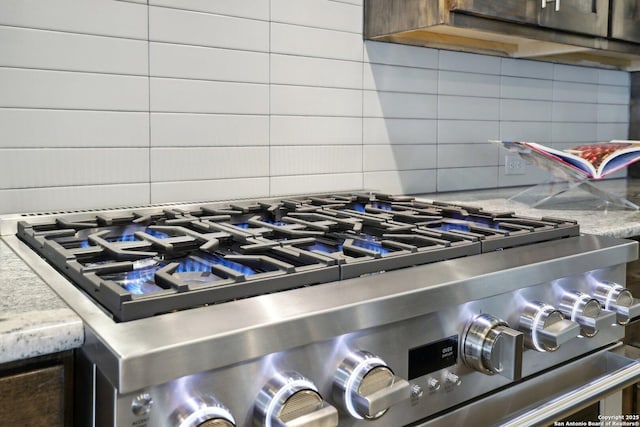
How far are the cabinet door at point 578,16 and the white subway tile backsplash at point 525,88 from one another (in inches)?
13.2

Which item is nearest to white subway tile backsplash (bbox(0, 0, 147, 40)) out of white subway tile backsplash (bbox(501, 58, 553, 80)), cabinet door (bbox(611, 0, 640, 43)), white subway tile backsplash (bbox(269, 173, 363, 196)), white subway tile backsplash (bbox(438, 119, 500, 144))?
white subway tile backsplash (bbox(269, 173, 363, 196))

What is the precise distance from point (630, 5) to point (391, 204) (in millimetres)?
1128

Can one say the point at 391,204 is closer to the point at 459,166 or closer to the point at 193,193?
the point at 193,193

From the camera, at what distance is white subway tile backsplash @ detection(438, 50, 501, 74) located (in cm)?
186

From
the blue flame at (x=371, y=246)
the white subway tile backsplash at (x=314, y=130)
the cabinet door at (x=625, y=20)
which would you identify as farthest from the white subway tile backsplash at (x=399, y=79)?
the blue flame at (x=371, y=246)

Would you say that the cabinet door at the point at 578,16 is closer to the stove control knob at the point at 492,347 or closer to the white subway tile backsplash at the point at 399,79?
the white subway tile backsplash at the point at 399,79

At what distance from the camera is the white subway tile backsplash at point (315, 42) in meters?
1.51

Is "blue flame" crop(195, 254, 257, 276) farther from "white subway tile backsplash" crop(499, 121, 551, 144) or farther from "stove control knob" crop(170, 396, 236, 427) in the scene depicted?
"white subway tile backsplash" crop(499, 121, 551, 144)

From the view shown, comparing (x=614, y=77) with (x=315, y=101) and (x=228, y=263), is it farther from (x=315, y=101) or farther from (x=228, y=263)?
(x=228, y=263)

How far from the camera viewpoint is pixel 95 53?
1.24 metres

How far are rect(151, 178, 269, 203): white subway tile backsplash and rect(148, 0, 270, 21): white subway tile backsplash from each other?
1.33 feet

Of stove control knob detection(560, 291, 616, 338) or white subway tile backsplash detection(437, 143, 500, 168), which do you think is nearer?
stove control knob detection(560, 291, 616, 338)

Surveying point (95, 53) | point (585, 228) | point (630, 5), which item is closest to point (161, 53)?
point (95, 53)

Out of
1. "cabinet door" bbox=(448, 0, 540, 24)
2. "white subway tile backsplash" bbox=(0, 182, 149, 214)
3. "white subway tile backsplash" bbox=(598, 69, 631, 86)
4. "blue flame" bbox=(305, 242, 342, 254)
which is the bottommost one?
"blue flame" bbox=(305, 242, 342, 254)
